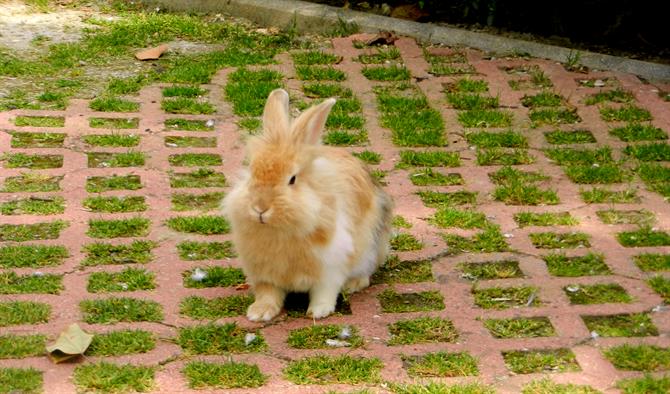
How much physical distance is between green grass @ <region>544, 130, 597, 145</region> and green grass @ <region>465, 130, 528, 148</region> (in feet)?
0.56

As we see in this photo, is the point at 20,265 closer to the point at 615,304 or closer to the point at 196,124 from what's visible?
the point at 196,124

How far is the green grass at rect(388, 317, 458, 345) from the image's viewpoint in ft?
15.4

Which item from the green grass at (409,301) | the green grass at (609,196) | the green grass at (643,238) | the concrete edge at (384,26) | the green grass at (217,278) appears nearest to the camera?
the green grass at (409,301)

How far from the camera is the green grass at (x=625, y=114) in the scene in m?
7.10

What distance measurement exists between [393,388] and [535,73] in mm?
3971

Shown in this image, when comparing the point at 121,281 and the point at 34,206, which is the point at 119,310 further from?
the point at 34,206

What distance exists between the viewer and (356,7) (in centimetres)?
915

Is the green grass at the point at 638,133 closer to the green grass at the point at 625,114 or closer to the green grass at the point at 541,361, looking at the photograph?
the green grass at the point at 625,114

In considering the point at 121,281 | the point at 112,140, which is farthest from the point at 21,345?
the point at 112,140

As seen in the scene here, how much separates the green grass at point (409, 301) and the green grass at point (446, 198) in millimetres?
992

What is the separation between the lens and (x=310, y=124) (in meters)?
4.75

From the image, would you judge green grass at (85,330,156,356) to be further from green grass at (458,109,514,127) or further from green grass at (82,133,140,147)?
green grass at (458,109,514,127)

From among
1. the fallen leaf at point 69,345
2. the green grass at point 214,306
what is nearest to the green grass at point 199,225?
the green grass at point 214,306

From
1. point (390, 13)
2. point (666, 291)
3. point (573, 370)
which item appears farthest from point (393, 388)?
point (390, 13)
